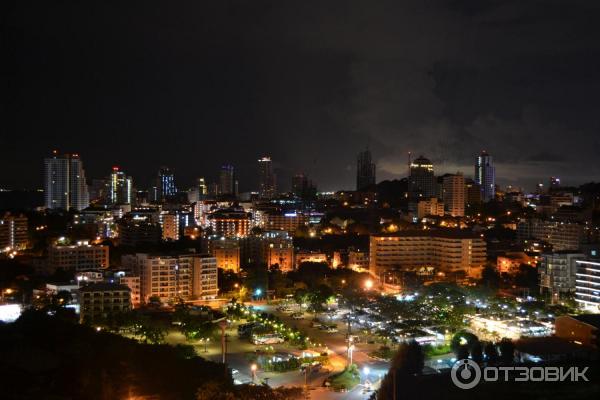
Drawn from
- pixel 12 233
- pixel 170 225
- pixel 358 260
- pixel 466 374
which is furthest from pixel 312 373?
pixel 170 225

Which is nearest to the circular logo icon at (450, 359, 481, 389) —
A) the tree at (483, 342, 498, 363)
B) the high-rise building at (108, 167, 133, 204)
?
the tree at (483, 342, 498, 363)

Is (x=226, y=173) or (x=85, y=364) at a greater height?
(x=226, y=173)

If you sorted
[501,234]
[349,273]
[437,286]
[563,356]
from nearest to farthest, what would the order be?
[563,356]
[437,286]
[349,273]
[501,234]

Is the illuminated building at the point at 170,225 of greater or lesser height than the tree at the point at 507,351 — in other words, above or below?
above

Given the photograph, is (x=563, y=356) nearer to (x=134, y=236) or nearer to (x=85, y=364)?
(x=85, y=364)

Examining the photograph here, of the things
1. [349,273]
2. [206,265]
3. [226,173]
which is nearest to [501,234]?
[349,273]

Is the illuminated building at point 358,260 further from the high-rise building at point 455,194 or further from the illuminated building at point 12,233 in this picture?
the high-rise building at point 455,194

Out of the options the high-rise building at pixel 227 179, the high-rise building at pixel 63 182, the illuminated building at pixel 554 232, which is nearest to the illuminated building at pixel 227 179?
the high-rise building at pixel 227 179
